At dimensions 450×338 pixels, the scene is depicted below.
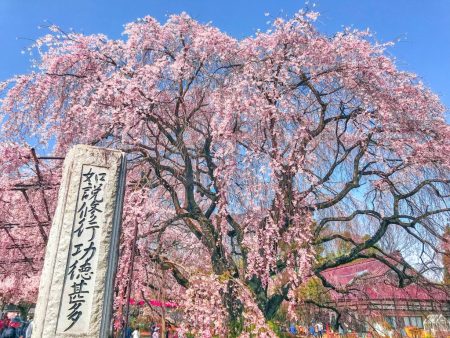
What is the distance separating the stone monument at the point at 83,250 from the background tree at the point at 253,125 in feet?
7.25

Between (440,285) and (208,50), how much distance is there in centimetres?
687

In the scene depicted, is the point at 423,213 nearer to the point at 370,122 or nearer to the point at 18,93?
the point at 370,122

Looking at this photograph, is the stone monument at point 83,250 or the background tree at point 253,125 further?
the background tree at point 253,125

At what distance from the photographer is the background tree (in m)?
6.58

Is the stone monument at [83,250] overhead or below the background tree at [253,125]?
below

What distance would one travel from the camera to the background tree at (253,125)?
658cm

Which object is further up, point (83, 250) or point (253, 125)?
point (253, 125)

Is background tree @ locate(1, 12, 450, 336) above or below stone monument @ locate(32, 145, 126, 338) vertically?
above

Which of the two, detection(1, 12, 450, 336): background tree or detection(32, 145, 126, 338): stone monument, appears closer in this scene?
detection(32, 145, 126, 338): stone monument

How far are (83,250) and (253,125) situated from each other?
171 inches

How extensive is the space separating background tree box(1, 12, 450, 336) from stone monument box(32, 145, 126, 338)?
2.21 m

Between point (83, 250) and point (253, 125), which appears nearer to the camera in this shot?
point (83, 250)

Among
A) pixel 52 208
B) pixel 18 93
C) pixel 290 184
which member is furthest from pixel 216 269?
pixel 18 93

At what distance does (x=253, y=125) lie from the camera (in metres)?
7.10
